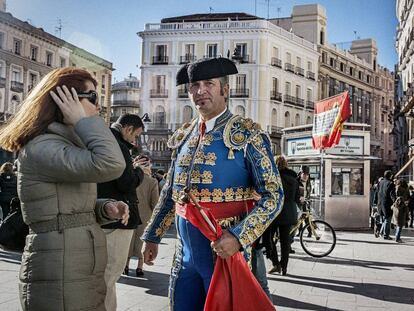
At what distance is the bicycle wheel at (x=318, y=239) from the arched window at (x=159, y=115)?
39.7 metres

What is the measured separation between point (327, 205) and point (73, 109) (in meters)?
Answer: 14.0

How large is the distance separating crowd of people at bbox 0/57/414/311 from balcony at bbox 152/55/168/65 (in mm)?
46888

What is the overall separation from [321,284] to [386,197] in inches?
275

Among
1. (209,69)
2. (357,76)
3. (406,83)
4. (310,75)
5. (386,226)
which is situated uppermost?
(357,76)

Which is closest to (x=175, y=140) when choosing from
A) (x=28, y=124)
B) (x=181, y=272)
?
(x=181, y=272)

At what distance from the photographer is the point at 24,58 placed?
4244 cm

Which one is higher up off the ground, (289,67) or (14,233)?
(289,67)

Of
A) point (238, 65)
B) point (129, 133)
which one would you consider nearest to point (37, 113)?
point (129, 133)

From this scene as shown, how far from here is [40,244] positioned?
238cm

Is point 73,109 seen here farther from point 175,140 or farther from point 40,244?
point 175,140

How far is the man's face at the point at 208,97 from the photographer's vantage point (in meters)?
3.11

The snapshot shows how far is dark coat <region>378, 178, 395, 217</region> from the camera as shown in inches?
533

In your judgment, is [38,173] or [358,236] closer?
[38,173]

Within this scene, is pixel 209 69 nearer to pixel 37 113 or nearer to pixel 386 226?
pixel 37 113
